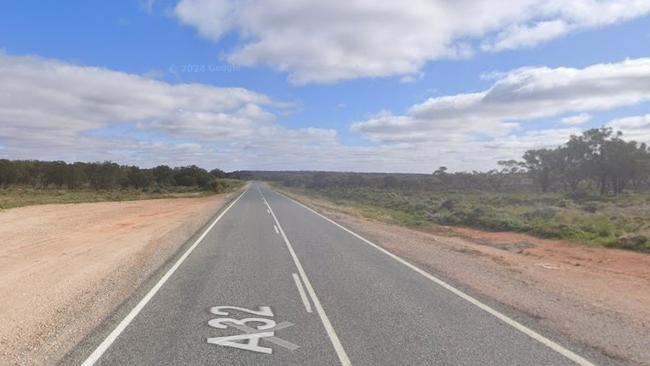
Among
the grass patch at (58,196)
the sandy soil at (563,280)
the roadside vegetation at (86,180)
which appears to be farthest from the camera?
the roadside vegetation at (86,180)

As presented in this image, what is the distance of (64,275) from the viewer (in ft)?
38.5

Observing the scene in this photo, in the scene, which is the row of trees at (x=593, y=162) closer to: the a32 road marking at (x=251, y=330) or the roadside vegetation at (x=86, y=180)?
the roadside vegetation at (x=86, y=180)

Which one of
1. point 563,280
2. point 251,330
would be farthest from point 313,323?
point 563,280

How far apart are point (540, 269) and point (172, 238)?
39.8ft

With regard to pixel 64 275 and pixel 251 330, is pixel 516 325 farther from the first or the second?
pixel 64 275

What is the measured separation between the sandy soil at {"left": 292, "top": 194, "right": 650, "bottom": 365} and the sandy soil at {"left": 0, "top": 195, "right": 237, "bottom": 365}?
6.45 m

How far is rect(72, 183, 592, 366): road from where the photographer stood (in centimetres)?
598

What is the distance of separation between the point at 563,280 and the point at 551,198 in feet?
159

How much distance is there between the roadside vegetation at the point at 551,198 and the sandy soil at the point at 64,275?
15.2 meters

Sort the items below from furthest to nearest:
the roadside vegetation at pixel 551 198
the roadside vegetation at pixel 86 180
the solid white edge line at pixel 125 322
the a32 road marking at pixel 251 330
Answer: the roadside vegetation at pixel 86 180
the roadside vegetation at pixel 551 198
the a32 road marking at pixel 251 330
the solid white edge line at pixel 125 322

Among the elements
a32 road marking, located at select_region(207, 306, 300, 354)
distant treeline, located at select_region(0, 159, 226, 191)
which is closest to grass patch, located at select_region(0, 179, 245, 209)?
distant treeline, located at select_region(0, 159, 226, 191)

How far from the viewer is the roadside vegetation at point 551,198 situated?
23922mm

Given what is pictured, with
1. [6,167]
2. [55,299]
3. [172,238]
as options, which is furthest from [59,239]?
[6,167]

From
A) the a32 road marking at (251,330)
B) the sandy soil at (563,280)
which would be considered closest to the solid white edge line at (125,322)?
the a32 road marking at (251,330)
